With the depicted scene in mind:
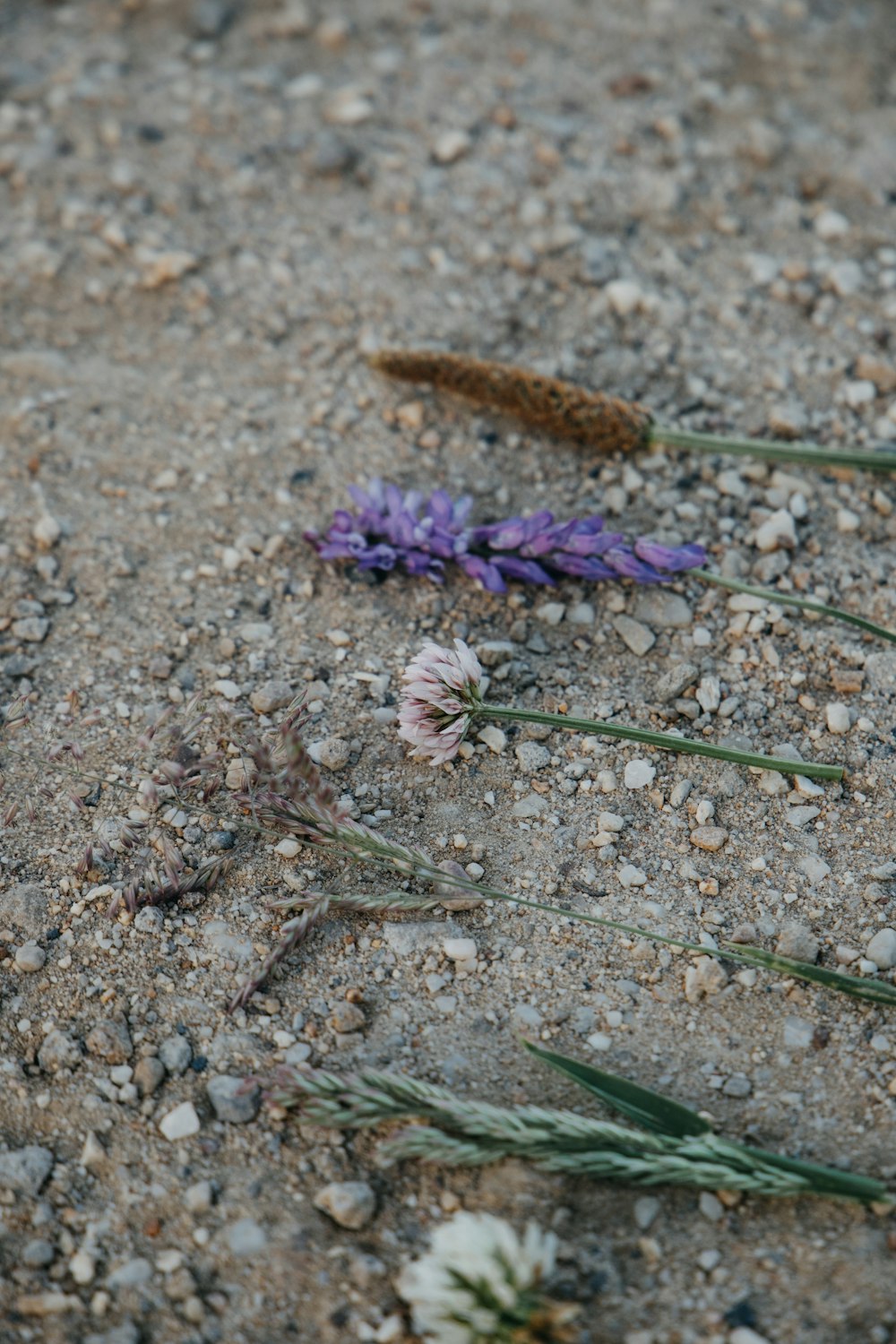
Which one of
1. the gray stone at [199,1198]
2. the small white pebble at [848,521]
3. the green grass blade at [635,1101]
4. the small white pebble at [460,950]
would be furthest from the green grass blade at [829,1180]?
the small white pebble at [848,521]

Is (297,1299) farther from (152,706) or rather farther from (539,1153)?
(152,706)

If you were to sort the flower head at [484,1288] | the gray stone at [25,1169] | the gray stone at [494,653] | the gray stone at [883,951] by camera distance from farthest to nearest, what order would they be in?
the gray stone at [494,653] < the gray stone at [883,951] < the gray stone at [25,1169] < the flower head at [484,1288]

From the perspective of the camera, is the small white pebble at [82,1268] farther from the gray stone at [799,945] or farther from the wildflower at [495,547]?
the wildflower at [495,547]

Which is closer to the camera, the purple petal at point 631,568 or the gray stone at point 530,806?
the gray stone at point 530,806

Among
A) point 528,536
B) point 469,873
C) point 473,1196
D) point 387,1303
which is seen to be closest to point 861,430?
point 528,536

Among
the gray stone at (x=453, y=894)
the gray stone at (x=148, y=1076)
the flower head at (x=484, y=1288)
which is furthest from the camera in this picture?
the gray stone at (x=453, y=894)

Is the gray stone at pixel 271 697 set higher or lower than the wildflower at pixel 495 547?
lower

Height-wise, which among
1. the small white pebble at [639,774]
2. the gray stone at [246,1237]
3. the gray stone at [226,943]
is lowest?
the gray stone at [246,1237]
